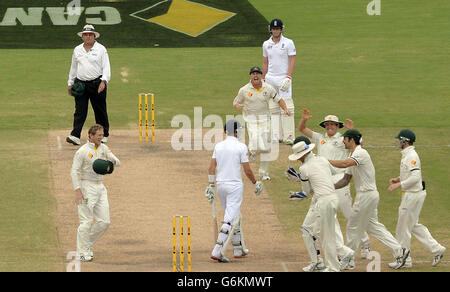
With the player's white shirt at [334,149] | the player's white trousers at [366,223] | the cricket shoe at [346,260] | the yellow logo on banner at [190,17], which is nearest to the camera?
→ the cricket shoe at [346,260]

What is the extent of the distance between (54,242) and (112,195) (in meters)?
2.81

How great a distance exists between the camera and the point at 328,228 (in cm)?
1748

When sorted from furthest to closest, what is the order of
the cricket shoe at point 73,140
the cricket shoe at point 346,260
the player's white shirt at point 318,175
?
1. the cricket shoe at point 73,140
2. the cricket shoe at point 346,260
3. the player's white shirt at point 318,175

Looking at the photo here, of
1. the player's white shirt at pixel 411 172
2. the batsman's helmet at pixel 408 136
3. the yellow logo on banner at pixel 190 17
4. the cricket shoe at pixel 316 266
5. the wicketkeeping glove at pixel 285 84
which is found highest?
the yellow logo on banner at pixel 190 17

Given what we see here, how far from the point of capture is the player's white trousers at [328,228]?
17453 millimetres

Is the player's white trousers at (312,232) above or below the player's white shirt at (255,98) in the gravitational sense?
below

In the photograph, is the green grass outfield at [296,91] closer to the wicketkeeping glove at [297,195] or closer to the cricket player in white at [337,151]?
the cricket player in white at [337,151]

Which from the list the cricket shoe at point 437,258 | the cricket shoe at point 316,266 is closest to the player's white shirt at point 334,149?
the cricket shoe at point 316,266

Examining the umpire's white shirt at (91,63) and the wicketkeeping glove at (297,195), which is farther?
the umpire's white shirt at (91,63)

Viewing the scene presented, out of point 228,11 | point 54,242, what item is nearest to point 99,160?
point 54,242

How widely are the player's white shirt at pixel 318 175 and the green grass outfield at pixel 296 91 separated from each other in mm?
2403

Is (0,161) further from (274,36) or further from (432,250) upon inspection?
(432,250)

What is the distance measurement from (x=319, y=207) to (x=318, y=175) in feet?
1.72

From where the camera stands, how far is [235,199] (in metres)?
18.4
